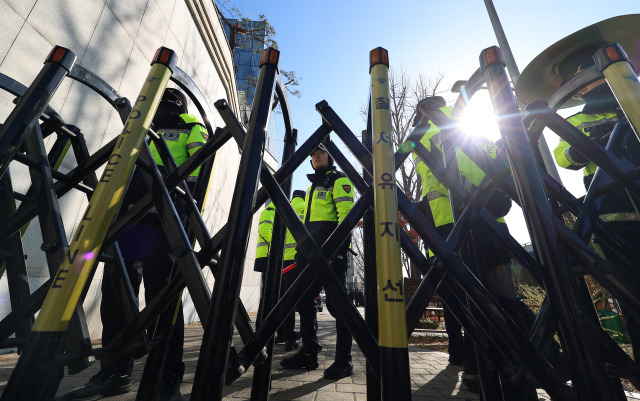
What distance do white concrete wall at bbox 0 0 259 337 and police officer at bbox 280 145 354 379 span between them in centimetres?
212

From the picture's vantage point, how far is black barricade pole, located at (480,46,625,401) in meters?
0.67

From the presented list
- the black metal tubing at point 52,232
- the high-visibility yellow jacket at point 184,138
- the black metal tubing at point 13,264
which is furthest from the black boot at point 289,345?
the black metal tubing at point 52,232

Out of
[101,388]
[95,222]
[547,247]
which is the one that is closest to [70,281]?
[95,222]

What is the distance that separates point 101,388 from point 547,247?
6.82ft

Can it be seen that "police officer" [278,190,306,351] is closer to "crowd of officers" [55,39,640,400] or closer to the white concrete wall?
"crowd of officers" [55,39,640,400]

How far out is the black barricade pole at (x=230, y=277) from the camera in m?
0.64

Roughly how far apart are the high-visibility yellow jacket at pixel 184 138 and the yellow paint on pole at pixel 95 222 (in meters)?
1.06

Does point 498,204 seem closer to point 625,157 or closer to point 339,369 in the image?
point 625,157

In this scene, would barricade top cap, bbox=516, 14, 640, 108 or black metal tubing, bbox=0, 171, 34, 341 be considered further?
barricade top cap, bbox=516, 14, 640, 108

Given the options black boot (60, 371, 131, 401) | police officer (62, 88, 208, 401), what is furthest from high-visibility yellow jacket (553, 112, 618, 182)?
black boot (60, 371, 131, 401)

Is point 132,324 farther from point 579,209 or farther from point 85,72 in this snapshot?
point 579,209

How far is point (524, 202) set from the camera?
0.80 metres

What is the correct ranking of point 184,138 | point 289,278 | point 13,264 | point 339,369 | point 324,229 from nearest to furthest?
point 13,264 → point 184,138 → point 339,369 → point 324,229 → point 289,278

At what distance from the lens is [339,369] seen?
7.29 feet
